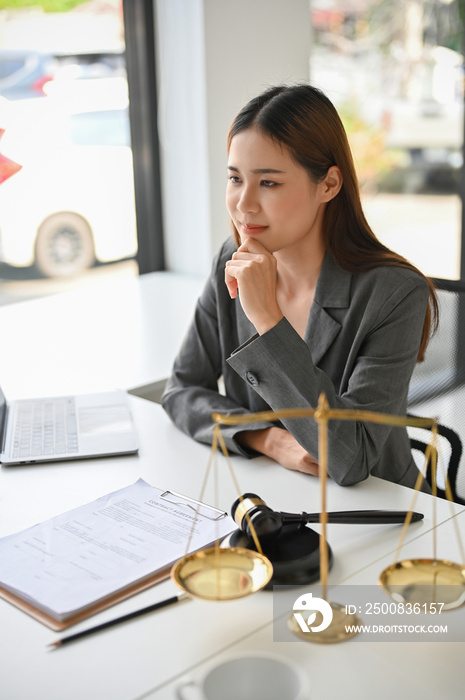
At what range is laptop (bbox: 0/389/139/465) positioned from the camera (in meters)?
1.47

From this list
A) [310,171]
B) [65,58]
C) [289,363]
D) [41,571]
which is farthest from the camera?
[65,58]

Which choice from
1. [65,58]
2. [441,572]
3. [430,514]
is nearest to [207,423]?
[430,514]

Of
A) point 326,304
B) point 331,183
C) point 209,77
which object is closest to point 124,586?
point 326,304

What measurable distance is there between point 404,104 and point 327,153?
15.7 ft

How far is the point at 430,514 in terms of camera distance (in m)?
1.21

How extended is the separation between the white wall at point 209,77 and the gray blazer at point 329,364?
1.28 m

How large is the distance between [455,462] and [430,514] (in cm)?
47

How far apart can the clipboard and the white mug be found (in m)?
0.20

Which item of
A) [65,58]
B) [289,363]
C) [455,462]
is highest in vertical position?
[65,58]

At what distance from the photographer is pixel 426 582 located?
2.94 feet

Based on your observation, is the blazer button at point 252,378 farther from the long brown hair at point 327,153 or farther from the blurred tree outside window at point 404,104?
the blurred tree outside window at point 404,104

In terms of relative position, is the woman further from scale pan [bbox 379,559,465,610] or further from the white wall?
the white wall

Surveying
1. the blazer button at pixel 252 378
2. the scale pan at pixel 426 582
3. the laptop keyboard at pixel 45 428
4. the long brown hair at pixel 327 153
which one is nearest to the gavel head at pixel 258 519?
the scale pan at pixel 426 582

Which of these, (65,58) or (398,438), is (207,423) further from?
(65,58)
